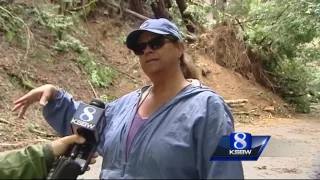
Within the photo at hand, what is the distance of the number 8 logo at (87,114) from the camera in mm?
1393

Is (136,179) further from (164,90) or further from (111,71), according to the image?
(111,71)

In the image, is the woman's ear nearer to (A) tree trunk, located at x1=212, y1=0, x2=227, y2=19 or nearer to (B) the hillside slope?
(B) the hillside slope

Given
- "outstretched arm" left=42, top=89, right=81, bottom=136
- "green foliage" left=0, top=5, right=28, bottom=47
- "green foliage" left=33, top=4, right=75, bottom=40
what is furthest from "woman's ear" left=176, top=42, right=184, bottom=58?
"green foliage" left=33, top=4, right=75, bottom=40

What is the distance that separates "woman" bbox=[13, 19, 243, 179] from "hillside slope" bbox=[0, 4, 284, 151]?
1.90m

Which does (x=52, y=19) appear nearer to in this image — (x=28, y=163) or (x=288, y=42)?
(x=288, y=42)

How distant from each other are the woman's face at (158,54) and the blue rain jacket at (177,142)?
0.40ft

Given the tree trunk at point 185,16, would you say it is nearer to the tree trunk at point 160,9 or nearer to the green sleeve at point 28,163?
the tree trunk at point 160,9

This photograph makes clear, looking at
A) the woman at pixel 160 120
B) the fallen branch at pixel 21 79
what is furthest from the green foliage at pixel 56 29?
the woman at pixel 160 120

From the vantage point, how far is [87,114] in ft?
4.61

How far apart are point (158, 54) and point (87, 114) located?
0.32 m

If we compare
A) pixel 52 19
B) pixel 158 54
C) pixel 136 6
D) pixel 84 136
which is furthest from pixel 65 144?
pixel 136 6

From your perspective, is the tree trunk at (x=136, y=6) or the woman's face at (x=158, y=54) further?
the tree trunk at (x=136, y=6)

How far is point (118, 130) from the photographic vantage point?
1.51 metres

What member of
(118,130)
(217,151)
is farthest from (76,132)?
(217,151)
